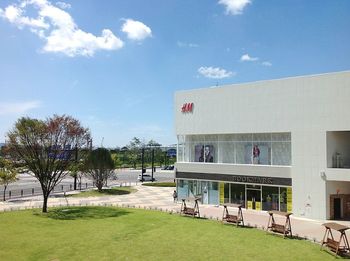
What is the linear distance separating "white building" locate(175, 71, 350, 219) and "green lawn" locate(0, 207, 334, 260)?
26.2 ft

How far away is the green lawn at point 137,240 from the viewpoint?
18.8m

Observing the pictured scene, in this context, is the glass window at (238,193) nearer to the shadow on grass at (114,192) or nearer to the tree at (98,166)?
the shadow on grass at (114,192)

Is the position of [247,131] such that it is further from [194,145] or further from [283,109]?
[194,145]

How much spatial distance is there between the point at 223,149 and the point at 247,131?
12.6 ft

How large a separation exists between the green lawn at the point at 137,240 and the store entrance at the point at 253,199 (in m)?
7.73

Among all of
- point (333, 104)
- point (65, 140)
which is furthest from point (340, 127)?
point (65, 140)

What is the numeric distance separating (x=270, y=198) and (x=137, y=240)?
625 inches

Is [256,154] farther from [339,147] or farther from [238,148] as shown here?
[339,147]

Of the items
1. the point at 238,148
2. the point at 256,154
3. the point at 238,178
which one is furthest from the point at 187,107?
the point at 238,178

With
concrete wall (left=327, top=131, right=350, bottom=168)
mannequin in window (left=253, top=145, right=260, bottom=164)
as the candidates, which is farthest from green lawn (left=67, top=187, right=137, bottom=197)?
concrete wall (left=327, top=131, right=350, bottom=168)

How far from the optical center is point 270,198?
34.0m

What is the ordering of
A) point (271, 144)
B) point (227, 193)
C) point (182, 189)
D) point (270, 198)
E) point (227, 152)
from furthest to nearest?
point (182, 189)
point (227, 152)
point (227, 193)
point (271, 144)
point (270, 198)

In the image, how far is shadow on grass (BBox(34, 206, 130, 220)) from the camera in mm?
30775

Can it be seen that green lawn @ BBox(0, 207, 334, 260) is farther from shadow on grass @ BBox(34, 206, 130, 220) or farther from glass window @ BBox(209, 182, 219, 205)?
glass window @ BBox(209, 182, 219, 205)
